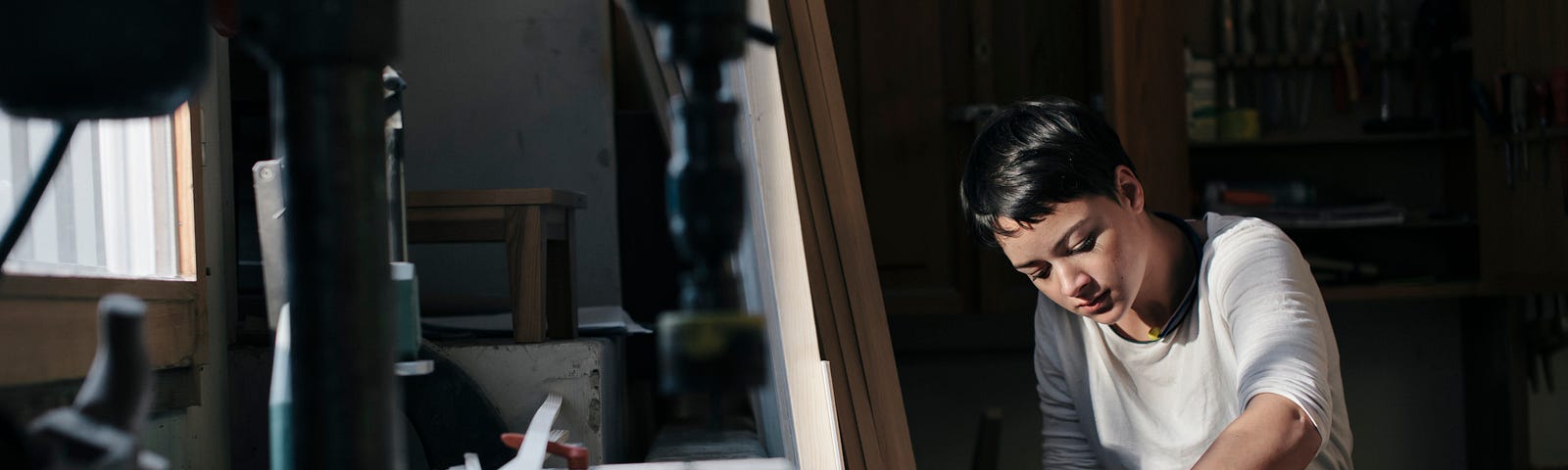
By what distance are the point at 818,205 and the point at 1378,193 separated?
99.0 inches

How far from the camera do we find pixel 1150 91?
9.73ft

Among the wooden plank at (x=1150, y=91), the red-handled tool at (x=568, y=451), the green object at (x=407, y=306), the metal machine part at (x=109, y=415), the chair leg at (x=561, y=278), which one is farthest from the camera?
the wooden plank at (x=1150, y=91)

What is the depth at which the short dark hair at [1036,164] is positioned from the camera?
1.52 metres

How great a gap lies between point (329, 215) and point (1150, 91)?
2.84m

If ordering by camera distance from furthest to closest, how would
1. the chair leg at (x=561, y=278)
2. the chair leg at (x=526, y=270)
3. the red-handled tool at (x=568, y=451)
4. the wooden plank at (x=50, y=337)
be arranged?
the chair leg at (x=561, y=278) → the chair leg at (x=526, y=270) → the red-handled tool at (x=568, y=451) → the wooden plank at (x=50, y=337)

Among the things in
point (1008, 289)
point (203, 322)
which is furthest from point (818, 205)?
point (1008, 289)

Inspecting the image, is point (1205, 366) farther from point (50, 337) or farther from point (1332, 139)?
point (1332, 139)

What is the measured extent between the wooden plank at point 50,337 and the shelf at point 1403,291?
2830mm

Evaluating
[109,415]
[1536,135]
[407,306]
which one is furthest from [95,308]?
[1536,135]

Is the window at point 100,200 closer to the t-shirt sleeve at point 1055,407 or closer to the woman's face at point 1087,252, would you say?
the woman's face at point 1087,252

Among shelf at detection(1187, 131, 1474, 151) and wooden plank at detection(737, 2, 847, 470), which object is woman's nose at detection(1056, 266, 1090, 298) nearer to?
wooden plank at detection(737, 2, 847, 470)

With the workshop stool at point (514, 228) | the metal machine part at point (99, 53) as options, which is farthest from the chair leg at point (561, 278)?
the metal machine part at point (99, 53)

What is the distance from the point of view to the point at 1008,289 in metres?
3.19

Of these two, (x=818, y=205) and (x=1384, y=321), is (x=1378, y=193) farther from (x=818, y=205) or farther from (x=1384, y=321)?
(x=818, y=205)
